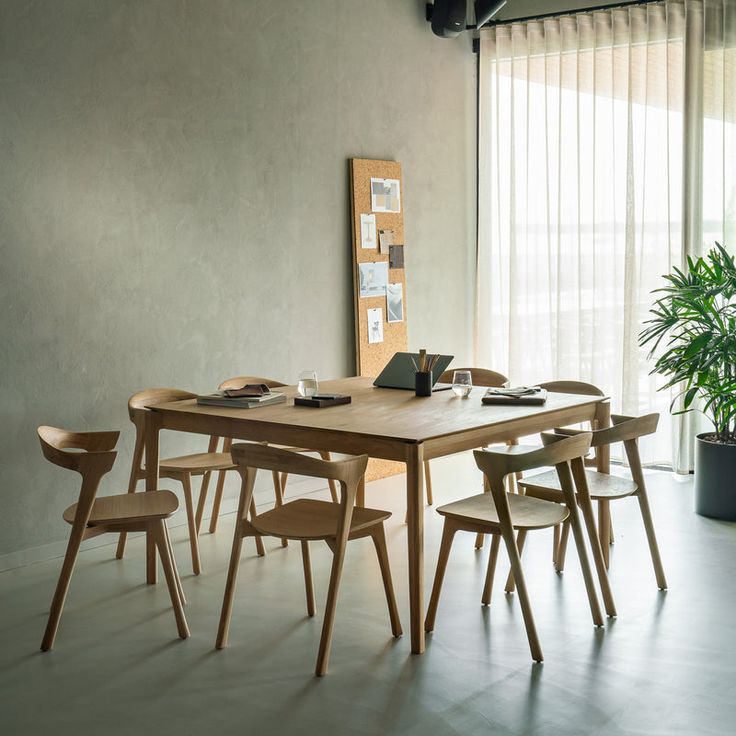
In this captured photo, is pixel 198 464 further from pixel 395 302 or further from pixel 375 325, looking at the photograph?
pixel 395 302

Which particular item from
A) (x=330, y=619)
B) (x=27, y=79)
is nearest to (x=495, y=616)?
(x=330, y=619)

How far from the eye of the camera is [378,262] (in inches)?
259

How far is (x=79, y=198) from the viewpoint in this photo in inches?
191

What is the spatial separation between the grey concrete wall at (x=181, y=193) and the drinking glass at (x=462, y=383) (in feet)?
5.65

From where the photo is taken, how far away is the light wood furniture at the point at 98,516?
3621 millimetres

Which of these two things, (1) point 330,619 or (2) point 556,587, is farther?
(2) point 556,587

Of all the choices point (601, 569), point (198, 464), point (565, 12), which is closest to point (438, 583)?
point (601, 569)

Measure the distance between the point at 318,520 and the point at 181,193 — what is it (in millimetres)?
2456

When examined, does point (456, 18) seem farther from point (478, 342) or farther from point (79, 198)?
point (79, 198)

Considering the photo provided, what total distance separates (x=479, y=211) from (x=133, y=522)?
14.6 ft

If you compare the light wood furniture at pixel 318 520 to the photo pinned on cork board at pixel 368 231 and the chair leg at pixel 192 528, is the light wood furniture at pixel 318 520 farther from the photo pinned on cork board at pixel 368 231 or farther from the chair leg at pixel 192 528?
the photo pinned on cork board at pixel 368 231

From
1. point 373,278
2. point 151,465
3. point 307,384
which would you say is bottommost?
point 151,465

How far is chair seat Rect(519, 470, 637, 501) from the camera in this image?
4.07 metres

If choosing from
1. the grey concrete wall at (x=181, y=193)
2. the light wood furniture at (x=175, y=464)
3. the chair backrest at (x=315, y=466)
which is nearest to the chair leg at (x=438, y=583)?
the chair backrest at (x=315, y=466)
